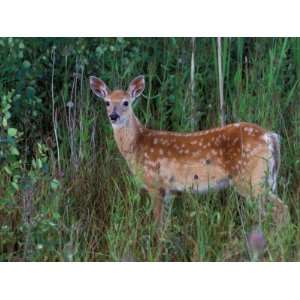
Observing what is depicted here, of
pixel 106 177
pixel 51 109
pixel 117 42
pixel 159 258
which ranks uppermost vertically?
pixel 117 42

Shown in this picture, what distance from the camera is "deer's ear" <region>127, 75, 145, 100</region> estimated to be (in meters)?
6.21

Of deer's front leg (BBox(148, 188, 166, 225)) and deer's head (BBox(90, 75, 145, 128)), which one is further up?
deer's head (BBox(90, 75, 145, 128))

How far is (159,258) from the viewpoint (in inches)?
233

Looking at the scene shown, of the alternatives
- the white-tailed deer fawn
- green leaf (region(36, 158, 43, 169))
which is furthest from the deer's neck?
green leaf (region(36, 158, 43, 169))

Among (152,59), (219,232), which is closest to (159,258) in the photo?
(219,232)

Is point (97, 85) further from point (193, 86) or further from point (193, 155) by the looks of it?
point (193, 155)

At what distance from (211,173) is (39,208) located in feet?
3.52

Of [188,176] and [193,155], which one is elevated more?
[193,155]


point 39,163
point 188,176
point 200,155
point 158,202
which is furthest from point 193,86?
point 39,163

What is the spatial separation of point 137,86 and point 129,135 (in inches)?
16.7

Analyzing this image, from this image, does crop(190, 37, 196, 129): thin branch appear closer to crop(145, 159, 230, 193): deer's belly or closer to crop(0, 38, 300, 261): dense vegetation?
crop(0, 38, 300, 261): dense vegetation

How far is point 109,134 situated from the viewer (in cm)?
646

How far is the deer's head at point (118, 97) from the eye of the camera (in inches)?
245

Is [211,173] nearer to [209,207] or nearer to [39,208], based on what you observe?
[209,207]
